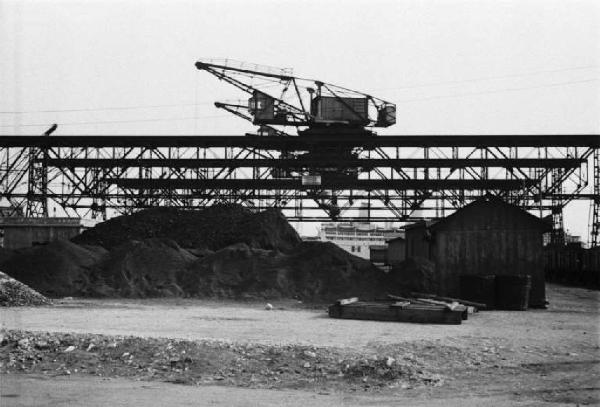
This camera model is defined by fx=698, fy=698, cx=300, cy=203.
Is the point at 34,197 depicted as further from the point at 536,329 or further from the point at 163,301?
the point at 536,329

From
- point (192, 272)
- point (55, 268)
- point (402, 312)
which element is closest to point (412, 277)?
point (192, 272)

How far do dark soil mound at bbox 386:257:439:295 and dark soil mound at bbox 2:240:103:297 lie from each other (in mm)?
13397

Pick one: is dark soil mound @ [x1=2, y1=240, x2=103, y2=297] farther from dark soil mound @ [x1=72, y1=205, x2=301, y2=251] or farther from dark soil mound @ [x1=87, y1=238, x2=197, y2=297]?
dark soil mound @ [x1=72, y1=205, x2=301, y2=251]

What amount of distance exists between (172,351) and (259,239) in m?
25.1

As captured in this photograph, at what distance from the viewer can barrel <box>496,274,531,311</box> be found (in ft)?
80.5

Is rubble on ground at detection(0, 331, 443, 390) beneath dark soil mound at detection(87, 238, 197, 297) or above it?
beneath

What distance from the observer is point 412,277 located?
30.1 m

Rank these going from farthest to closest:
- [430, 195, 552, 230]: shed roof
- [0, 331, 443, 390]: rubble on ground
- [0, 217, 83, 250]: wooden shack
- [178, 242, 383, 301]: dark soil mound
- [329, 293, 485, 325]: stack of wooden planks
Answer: [0, 217, 83, 250]: wooden shack < [178, 242, 383, 301]: dark soil mound < [430, 195, 552, 230]: shed roof < [329, 293, 485, 325]: stack of wooden planks < [0, 331, 443, 390]: rubble on ground

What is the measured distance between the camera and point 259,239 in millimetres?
38500

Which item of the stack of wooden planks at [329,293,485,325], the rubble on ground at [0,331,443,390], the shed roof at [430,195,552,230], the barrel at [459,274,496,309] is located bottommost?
the rubble on ground at [0,331,443,390]

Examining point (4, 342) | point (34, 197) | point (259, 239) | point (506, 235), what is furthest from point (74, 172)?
point (4, 342)

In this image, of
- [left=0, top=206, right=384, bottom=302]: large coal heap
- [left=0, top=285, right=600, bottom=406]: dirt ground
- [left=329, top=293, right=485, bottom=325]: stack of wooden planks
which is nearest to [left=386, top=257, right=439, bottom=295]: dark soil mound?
[left=0, top=206, right=384, bottom=302]: large coal heap

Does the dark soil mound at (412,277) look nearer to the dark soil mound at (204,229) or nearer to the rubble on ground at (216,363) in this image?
the dark soil mound at (204,229)

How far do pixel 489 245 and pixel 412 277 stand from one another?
448cm
